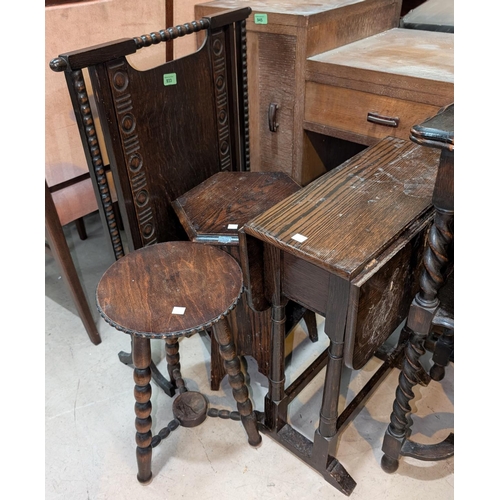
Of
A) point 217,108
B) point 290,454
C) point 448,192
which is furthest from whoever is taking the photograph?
point 217,108

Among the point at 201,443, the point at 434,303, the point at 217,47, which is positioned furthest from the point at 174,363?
the point at 217,47

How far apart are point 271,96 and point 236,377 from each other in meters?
1.14

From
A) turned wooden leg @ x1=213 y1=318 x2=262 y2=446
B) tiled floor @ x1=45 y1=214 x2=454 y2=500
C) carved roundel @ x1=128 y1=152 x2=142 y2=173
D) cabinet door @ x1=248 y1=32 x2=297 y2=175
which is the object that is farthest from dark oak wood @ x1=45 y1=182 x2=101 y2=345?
cabinet door @ x1=248 y1=32 x2=297 y2=175

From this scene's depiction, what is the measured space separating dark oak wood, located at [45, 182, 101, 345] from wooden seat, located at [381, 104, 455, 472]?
113cm

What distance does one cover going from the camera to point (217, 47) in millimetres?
1471

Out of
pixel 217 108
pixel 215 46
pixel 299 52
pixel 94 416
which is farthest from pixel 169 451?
pixel 299 52

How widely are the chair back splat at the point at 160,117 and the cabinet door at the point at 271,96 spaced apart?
0.73 feet

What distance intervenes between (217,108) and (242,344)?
784 millimetres

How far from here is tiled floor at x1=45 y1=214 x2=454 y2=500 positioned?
1337 mm

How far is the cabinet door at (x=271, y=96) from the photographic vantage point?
1.73m

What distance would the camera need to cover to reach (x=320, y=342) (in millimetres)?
1788

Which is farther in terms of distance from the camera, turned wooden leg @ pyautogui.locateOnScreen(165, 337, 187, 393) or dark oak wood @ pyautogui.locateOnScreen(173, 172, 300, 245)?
turned wooden leg @ pyautogui.locateOnScreen(165, 337, 187, 393)

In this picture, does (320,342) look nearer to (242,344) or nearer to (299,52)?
(242,344)

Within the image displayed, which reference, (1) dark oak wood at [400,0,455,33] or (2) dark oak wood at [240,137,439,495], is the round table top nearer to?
(2) dark oak wood at [240,137,439,495]
